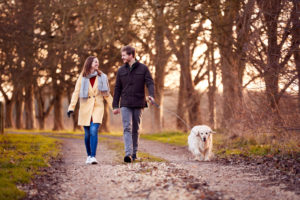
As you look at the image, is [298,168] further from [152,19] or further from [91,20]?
[91,20]

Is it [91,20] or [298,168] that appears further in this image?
[91,20]

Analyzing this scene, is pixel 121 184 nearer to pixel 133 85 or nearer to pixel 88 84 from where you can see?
pixel 133 85

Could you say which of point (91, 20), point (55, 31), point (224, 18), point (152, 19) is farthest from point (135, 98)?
point (55, 31)

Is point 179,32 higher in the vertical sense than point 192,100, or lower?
higher

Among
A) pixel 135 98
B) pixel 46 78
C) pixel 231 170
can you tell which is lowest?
pixel 231 170

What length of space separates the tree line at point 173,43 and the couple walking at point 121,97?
2.56 m

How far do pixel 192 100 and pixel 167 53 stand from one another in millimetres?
2732

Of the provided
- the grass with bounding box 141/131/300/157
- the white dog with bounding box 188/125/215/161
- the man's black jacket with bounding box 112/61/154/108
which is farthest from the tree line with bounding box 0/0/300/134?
the man's black jacket with bounding box 112/61/154/108

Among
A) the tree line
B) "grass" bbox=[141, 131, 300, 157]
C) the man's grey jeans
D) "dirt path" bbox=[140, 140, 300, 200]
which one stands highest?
the tree line

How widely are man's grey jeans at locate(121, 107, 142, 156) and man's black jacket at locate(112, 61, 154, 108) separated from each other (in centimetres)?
16

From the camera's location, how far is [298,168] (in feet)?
24.8

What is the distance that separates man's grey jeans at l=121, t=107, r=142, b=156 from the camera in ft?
28.9

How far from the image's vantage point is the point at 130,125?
8.85 meters

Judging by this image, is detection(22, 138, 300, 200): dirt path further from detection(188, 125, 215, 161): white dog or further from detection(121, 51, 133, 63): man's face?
detection(121, 51, 133, 63): man's face
